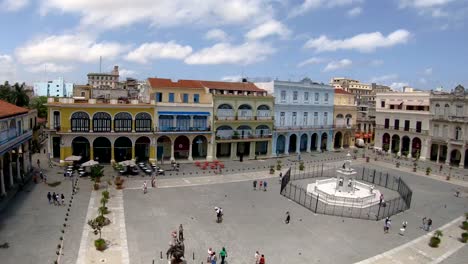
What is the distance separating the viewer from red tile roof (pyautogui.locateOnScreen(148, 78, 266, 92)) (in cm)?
5171

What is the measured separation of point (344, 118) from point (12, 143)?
57.6m

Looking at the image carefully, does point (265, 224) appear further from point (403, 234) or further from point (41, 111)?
point (41, 111)

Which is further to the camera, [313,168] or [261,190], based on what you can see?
[313,168]

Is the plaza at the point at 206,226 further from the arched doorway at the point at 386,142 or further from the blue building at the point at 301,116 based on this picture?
the arched doorway at the point at 386,142

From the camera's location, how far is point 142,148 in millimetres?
52938

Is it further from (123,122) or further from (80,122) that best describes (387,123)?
(80,122)

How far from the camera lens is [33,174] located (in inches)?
1639

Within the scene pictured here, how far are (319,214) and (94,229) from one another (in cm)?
1869

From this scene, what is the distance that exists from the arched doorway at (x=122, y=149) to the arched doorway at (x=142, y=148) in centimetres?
154

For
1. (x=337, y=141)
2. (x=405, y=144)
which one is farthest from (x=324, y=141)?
(x=405, y=144)

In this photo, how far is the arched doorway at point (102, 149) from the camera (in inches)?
1923

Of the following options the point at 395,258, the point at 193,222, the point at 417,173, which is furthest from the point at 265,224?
the point at 417,173

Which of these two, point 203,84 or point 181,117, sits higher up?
point 203,84

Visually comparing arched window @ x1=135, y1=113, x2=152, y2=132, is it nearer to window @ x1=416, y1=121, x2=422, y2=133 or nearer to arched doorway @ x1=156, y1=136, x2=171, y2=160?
arched doorway @ x1=156, y1=136, x2=171, y2=160
